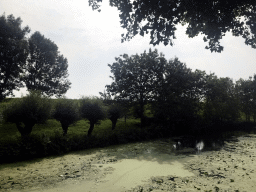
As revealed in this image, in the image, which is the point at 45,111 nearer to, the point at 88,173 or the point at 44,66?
the point at 88,173

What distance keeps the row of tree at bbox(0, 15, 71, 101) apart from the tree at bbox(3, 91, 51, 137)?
17870 mm

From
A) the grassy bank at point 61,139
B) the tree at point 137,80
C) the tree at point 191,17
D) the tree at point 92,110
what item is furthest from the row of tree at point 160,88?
the tree at point 191,17

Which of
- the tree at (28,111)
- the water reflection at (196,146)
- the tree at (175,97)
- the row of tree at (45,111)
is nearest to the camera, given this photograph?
the tree at (28,111)

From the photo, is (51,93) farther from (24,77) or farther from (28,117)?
(28,117)

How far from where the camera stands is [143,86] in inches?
1467

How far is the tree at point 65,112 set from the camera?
2150cm

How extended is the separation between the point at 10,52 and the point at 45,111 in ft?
68.8

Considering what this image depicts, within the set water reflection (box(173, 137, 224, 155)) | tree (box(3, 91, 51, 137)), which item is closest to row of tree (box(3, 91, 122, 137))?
tree (box(3, 91, 51, 137))

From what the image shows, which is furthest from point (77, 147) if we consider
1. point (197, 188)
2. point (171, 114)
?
point (171, 114)

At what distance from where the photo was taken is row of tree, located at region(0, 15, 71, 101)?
32103 mm

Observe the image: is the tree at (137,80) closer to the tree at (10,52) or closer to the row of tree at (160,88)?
the row of tree at (160,88)

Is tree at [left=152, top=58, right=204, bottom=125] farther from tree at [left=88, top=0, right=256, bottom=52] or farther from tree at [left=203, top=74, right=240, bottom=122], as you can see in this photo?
tree at [left=88, top=0, right=256, bottom=52]

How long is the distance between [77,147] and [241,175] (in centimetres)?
1494

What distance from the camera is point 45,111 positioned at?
1869cm
